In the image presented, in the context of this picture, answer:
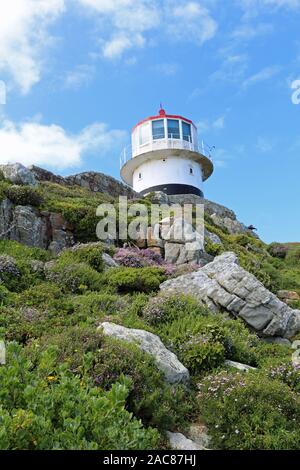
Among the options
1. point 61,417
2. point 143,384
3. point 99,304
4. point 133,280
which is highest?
point 133,280

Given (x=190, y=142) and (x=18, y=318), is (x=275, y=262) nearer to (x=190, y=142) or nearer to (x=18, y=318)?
(x=190, y=142)

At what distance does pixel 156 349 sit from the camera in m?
8.54

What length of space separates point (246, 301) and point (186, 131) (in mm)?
28060

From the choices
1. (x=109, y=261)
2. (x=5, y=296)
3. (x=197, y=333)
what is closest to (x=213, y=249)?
(x=109, y=261)

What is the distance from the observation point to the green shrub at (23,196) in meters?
17.8

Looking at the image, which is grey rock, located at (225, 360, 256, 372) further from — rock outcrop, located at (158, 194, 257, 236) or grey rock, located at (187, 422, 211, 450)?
rock outcrop, located at (158, 194, 257, 236)

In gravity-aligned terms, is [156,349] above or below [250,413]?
above

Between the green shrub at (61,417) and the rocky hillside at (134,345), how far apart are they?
14mm

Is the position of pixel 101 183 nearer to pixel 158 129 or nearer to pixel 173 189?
pixel 173 189

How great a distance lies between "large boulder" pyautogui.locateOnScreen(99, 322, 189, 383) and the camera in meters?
8.12

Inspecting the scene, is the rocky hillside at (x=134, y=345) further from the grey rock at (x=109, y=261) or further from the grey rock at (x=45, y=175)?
the grey rock at (x=45, y=175)

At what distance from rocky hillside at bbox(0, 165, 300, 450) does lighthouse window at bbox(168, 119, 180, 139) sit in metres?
20.9

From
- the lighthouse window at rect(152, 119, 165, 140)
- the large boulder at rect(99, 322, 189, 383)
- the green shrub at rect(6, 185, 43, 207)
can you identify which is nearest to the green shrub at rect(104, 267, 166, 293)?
the large boulder at rect(99, 322, 189, 383)

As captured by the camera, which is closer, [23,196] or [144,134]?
[23,196]
